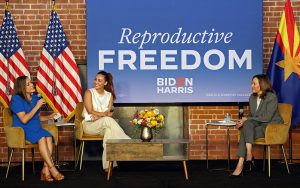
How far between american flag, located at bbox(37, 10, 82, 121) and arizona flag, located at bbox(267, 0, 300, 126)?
112 inches

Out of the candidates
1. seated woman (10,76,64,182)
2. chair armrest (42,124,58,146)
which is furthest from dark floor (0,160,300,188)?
chair armrest (42,124,58,146)

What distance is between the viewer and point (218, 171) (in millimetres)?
8062

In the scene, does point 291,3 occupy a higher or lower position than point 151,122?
higher

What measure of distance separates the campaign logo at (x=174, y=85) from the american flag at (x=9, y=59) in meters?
1.93

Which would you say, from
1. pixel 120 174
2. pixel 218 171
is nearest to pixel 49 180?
pixel 120 174

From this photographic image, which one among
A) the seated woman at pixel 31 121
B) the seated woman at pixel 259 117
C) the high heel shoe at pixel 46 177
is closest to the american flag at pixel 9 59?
the seated woman at pixel 31 121

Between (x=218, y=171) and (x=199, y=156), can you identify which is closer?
(x=218, y=171)

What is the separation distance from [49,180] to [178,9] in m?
3.33

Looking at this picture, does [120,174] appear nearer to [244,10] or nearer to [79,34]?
[79,34]

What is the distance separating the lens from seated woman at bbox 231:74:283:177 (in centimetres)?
766

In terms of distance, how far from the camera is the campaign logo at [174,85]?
9.05m

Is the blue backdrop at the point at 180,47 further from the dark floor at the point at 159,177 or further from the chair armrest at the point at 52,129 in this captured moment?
the chair armrest at the point at 52,129

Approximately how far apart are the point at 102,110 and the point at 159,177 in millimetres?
1497

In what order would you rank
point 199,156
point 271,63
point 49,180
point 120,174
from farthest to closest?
point 199,156 < point 271,63 < point 120,174 < point 49,180
